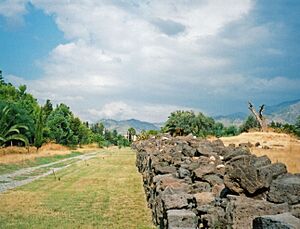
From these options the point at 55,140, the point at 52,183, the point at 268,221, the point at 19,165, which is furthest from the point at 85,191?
the point at 55,140

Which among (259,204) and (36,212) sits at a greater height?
(259,204)

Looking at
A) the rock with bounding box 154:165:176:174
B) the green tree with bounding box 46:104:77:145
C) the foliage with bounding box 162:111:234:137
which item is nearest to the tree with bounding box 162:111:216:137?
the foliage with bounding box 162:111:234:137

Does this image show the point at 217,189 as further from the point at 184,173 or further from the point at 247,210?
the point at 247,210

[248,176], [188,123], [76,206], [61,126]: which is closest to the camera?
[248,176]

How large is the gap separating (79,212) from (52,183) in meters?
9.99

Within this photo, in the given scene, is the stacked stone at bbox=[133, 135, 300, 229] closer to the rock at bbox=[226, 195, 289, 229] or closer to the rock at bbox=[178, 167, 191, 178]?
the rock at bbox=[226, 195, 289, 229]

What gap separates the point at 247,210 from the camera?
6500mm

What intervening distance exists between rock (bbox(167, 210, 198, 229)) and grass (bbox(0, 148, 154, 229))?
4.42 meters

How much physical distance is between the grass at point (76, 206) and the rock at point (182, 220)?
4417 millimetres

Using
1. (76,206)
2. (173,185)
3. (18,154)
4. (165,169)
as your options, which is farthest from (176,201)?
(18,154)

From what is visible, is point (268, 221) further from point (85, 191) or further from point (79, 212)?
point (85, 191)

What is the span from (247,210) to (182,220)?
1653mm

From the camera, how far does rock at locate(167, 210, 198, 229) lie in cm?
763

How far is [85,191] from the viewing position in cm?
2027
